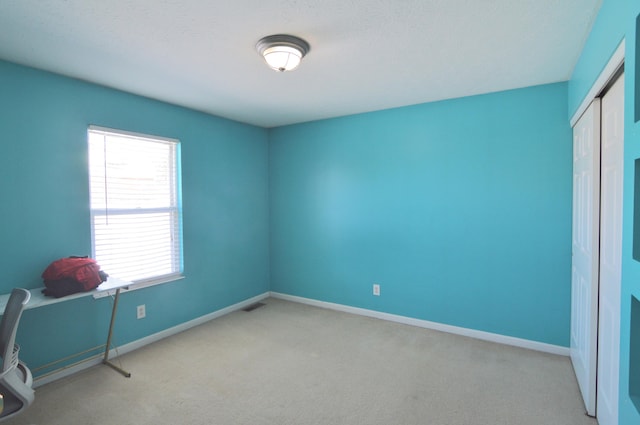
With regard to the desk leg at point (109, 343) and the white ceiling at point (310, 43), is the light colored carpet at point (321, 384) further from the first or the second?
the white ceiling at point (310, 43)

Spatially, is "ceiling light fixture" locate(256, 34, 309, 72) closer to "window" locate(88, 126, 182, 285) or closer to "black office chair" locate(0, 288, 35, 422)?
"window" locate(88, 126, 182, 285)

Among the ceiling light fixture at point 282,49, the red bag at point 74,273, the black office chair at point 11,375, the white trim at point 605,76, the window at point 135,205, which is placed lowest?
the black office chair at point 11,375

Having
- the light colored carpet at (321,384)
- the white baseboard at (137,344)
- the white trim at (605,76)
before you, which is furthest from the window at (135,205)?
the white trim at (605,76)

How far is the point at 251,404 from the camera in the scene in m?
2.28

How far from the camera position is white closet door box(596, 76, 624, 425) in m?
1.60

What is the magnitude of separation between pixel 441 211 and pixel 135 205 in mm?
3069

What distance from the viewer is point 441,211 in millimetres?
3439

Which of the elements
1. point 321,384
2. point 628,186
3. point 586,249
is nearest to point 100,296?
point 321,384

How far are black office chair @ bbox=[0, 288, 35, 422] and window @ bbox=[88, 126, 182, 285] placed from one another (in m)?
1.22

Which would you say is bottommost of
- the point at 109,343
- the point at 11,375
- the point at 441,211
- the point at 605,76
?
the point at 109,343

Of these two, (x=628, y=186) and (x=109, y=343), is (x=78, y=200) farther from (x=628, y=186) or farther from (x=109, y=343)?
(x=628, y=186)

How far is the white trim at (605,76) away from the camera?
1.42 meters

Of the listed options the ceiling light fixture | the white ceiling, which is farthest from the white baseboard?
the ceiling light fixture

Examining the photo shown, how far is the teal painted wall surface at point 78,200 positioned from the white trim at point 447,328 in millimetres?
1207
